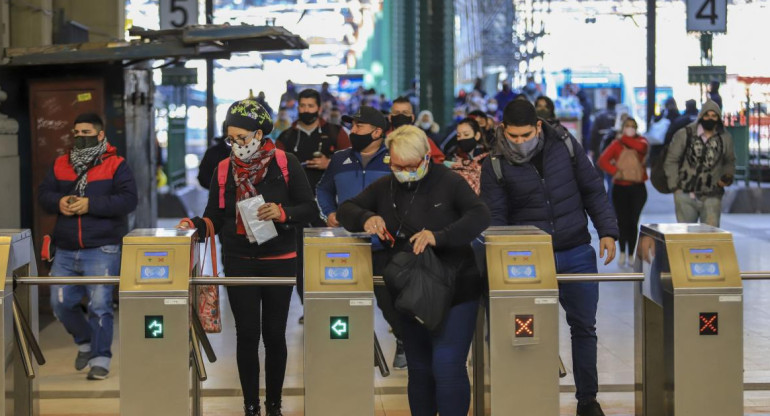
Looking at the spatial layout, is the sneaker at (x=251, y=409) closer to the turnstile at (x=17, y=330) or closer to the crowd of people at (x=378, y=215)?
the crowd of people at (x=378, y=215)

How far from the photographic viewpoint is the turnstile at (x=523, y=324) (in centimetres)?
564

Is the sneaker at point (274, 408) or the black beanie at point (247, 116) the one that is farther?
the sneaker at point (274, 408)

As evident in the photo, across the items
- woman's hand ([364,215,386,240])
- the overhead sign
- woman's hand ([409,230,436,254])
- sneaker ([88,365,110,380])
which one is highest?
the overhead sign

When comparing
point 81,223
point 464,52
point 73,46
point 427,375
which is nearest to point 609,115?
point 73,46

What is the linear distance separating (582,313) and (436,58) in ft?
34.9

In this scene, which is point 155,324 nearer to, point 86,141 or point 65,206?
point 65,206

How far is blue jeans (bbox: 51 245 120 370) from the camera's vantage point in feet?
26.3

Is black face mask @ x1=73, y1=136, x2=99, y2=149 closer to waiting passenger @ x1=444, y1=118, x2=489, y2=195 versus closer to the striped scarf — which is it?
the striped scarf

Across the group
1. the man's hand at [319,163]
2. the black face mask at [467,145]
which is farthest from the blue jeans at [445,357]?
the black face mask at [467,145]

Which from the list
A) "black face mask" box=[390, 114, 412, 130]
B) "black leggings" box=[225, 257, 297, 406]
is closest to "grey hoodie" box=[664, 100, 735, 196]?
"black face mask" box=[390, 114, 412, 130]

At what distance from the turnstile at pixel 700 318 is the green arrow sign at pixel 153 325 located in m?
2.40

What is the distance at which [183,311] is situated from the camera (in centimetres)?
570

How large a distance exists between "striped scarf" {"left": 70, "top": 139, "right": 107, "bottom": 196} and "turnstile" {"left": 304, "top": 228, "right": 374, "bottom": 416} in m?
2.90

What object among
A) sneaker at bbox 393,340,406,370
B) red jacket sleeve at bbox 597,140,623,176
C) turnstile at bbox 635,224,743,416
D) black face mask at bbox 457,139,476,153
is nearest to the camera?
turnstile at bbox 635,224,743,416
